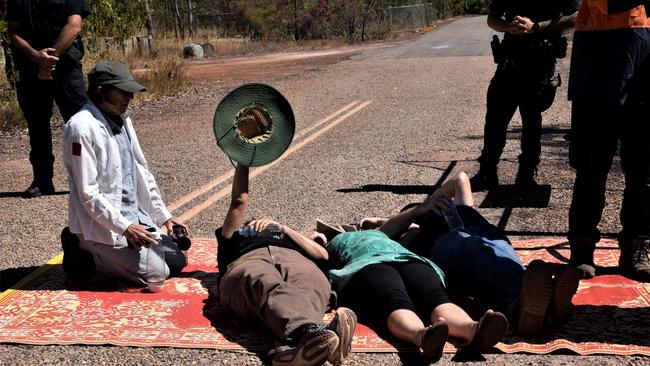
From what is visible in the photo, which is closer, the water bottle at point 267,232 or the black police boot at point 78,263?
the water bottle at point 267,232

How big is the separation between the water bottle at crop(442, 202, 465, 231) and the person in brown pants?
78 centimetres

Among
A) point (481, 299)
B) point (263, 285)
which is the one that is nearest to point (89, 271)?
point (263, 285)

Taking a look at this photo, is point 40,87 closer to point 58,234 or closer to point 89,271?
point 58,234

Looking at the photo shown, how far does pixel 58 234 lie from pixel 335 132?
617cm

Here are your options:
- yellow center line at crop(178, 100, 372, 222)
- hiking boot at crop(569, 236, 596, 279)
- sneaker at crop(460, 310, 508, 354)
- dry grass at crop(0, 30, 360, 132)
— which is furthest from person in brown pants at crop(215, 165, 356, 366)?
dry grass at crop(0, 30, 360, 132)

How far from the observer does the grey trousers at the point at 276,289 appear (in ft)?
14.8

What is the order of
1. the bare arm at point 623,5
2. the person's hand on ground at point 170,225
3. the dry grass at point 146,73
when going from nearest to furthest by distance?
the bare arm at point 623,5
the person's hand on ground at point 170,225
the dry grass at point 146,73

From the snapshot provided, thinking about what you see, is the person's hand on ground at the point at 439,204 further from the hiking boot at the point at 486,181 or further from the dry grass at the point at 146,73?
the dry grass at the point at 146,73

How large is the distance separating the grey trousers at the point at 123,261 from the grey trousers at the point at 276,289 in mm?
728

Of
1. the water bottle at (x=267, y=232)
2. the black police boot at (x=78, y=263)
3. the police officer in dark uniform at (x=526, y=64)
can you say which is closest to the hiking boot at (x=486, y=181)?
the police officer in dark uniform at (x=526, y=64)

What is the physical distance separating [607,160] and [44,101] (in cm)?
557

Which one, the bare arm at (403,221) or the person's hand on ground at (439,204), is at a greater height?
the person's hand on ground at (439,204)

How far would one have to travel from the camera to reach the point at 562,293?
4.61 meters

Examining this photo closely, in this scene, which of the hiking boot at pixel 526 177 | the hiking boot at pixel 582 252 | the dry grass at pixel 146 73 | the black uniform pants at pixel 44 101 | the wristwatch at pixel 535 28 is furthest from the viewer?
the dry grass at pixel 146 73
